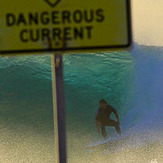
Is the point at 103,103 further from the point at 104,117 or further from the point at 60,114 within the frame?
the point at 60,114

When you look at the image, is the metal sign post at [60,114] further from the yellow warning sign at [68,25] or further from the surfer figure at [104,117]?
the surfer figure at [104,117]

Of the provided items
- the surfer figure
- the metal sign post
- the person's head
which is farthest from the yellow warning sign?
the person's head

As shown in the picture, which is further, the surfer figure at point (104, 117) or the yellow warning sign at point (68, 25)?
the surfer figure at point (104, 117)

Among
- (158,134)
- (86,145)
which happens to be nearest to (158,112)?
(158,134)

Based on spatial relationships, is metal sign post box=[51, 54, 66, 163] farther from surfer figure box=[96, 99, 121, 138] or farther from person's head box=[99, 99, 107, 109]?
person's head box=[99, 99, 107, 109]

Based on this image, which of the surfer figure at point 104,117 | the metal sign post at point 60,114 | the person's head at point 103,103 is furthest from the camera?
the person's head at point 103,103

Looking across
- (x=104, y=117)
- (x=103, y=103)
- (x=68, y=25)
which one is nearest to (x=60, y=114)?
(x=68, y=25)

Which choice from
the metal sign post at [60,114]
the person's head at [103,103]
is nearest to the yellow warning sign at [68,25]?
the metal sign post at [60,114]
